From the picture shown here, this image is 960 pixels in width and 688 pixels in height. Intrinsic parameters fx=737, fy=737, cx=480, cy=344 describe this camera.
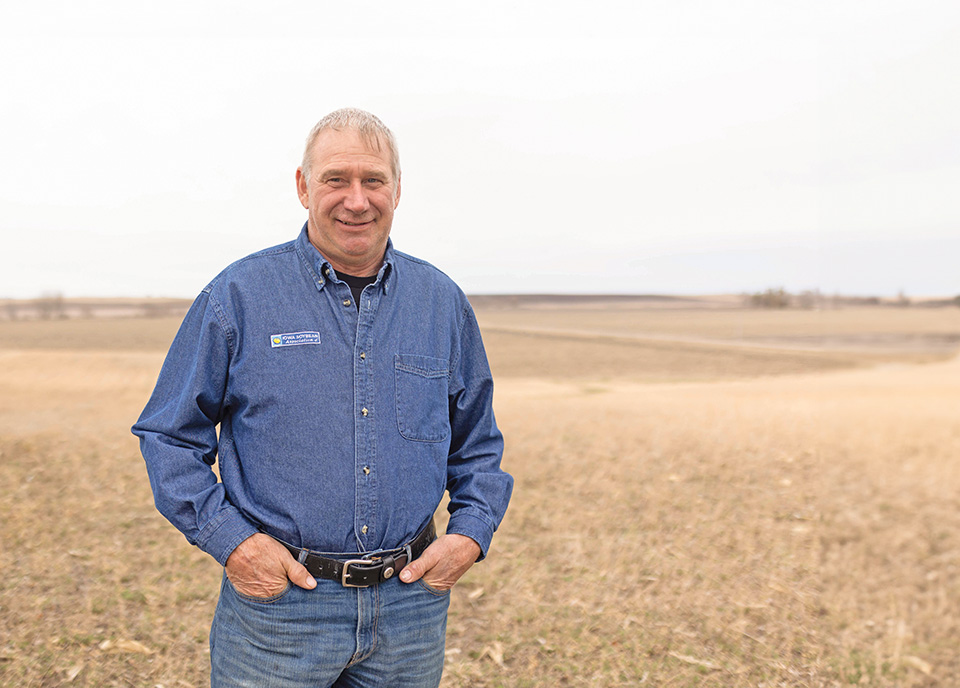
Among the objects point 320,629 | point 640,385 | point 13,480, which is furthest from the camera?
point 640,385

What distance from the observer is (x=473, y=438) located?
2385mm

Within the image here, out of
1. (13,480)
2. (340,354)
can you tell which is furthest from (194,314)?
(13,480)

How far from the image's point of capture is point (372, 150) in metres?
2.07

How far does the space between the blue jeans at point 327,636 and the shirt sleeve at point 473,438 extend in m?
0.32

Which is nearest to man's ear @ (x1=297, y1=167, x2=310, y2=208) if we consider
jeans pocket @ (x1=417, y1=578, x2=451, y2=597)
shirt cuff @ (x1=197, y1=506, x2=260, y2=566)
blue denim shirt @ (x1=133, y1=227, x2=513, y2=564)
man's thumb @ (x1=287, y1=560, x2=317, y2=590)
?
blue denim shirt @ (x1=133, y1=227, x2=513, y2=564)

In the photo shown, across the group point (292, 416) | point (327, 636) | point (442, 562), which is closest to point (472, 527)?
point (442, 562)

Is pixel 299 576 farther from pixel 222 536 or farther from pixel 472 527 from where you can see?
pixel 472 527

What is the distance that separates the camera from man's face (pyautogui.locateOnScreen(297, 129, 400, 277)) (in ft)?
6.73

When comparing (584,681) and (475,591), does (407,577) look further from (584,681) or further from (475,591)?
(475,591)

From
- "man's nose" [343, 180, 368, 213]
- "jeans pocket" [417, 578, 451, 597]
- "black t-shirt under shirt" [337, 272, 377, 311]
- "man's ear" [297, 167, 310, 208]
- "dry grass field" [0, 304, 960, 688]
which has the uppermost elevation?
"man's ear" [297, 167, 310, 208]

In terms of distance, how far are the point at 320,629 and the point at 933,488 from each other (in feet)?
22.3

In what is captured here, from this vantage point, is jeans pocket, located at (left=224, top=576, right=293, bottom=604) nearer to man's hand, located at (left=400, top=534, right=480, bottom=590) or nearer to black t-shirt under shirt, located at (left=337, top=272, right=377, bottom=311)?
man's hand, located at (left=400, top=534, right=480, bottom=590)

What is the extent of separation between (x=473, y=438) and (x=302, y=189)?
94cm

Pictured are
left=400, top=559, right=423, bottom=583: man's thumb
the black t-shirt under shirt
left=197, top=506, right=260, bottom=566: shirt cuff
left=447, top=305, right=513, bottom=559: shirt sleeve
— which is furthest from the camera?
left=447, top=305, right=513, bottom=559: shirt sleeve
